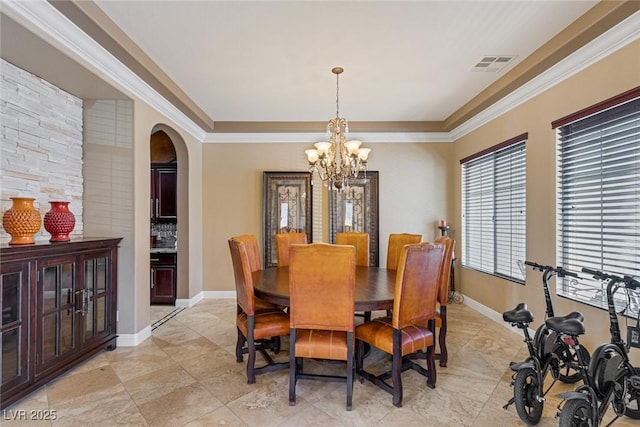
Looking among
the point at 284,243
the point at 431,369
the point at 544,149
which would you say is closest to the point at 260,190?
the point at 284,243

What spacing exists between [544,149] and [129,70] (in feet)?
13.2

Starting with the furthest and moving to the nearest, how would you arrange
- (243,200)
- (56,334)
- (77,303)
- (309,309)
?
(243,200), (77,303), (56,334), (309,309)

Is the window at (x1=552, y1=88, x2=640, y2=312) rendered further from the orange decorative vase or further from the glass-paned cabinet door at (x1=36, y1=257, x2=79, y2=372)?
the orange decorative vase

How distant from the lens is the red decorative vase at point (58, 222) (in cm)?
264

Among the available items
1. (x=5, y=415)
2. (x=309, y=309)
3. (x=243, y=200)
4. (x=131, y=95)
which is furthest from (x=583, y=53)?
(x=5, y=415)

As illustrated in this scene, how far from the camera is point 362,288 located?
8.73 ft

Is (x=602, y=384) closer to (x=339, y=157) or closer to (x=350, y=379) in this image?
(x=350, y=379)

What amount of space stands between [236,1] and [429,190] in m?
3.94

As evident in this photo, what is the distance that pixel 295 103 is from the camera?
4.15 meters

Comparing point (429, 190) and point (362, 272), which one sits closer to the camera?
point (362, 272)

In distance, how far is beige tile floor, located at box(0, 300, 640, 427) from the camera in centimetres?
210

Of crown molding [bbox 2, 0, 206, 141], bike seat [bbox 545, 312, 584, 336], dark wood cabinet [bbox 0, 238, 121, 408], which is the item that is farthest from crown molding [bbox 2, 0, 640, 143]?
bike seat [bbox 545, 312, 584, 336]

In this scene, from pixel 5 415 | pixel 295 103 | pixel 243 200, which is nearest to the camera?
pixel 5 415

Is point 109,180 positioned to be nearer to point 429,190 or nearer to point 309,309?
point 309,309
